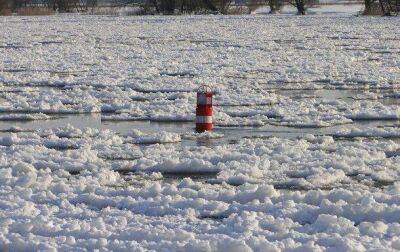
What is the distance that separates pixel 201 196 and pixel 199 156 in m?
2.55

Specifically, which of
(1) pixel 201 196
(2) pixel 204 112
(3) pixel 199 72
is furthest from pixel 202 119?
(3) pixel 199 72

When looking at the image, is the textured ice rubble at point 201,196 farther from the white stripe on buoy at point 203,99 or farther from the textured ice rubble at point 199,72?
the textured ice rubble at point 199,72

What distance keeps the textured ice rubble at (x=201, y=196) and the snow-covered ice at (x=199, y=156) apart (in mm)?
21

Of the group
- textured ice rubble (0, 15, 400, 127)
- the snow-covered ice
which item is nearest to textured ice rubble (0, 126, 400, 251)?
the snow-covered ice

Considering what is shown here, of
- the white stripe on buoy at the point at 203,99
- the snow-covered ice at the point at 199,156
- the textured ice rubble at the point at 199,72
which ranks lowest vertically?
the textured ice rubble at the point at 199,72

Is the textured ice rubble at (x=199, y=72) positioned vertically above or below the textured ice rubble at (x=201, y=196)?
below

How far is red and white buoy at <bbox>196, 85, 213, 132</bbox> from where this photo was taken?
1523cm

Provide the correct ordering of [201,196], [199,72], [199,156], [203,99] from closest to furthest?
[201,196] → [199,156] → [203,99] → [199,72]

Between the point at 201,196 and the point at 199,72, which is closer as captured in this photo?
the point at 201,196

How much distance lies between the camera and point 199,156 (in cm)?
1297

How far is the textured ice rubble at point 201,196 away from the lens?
8.59m

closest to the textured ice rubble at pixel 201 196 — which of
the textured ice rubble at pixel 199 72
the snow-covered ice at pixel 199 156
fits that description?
the snow-covered ice at pixel 199 156

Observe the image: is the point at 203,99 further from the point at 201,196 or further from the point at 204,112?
the point at 201,196

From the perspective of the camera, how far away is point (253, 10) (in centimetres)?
8194
